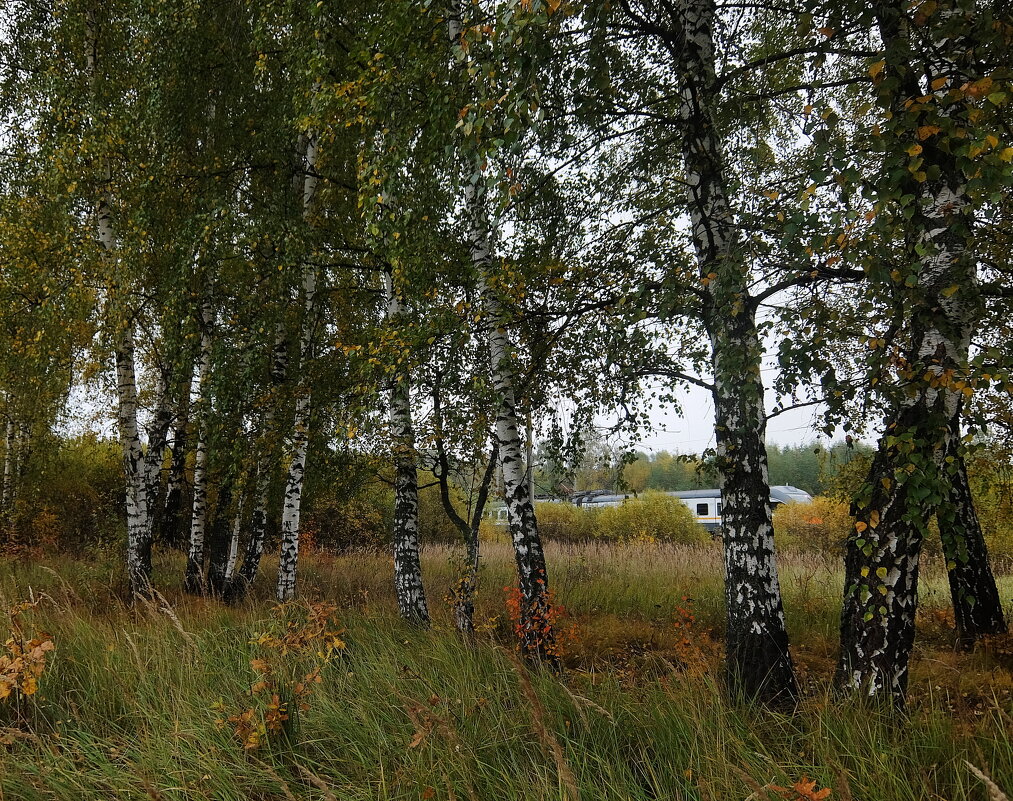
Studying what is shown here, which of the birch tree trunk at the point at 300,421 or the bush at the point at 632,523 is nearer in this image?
the birch tree trunk at the point at 300,421

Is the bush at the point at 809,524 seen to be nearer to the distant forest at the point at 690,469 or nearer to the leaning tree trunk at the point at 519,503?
the distant forest at the point at 690,469

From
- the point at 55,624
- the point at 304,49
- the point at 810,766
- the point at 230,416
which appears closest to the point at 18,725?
the point at 55,624

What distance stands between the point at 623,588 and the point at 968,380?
643cm

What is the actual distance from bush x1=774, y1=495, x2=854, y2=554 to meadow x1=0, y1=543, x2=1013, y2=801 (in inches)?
455

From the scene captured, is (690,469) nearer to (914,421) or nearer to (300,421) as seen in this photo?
(914,421)

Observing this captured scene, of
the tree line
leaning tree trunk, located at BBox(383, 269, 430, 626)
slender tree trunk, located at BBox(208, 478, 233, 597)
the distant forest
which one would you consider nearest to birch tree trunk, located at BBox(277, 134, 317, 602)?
the tree line

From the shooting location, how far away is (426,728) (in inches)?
82.0

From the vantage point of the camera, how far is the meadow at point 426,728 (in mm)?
1938

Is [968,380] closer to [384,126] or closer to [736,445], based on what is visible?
[736,445]

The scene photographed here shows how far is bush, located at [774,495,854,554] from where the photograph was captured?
15.1 metres

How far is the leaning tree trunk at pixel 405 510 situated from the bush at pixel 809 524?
40.3 feet

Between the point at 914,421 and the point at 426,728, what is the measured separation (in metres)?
2.52

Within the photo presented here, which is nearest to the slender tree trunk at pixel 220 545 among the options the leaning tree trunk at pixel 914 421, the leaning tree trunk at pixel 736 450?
the leaning tree trunk at pixel 736 450

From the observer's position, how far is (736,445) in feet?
10.8
